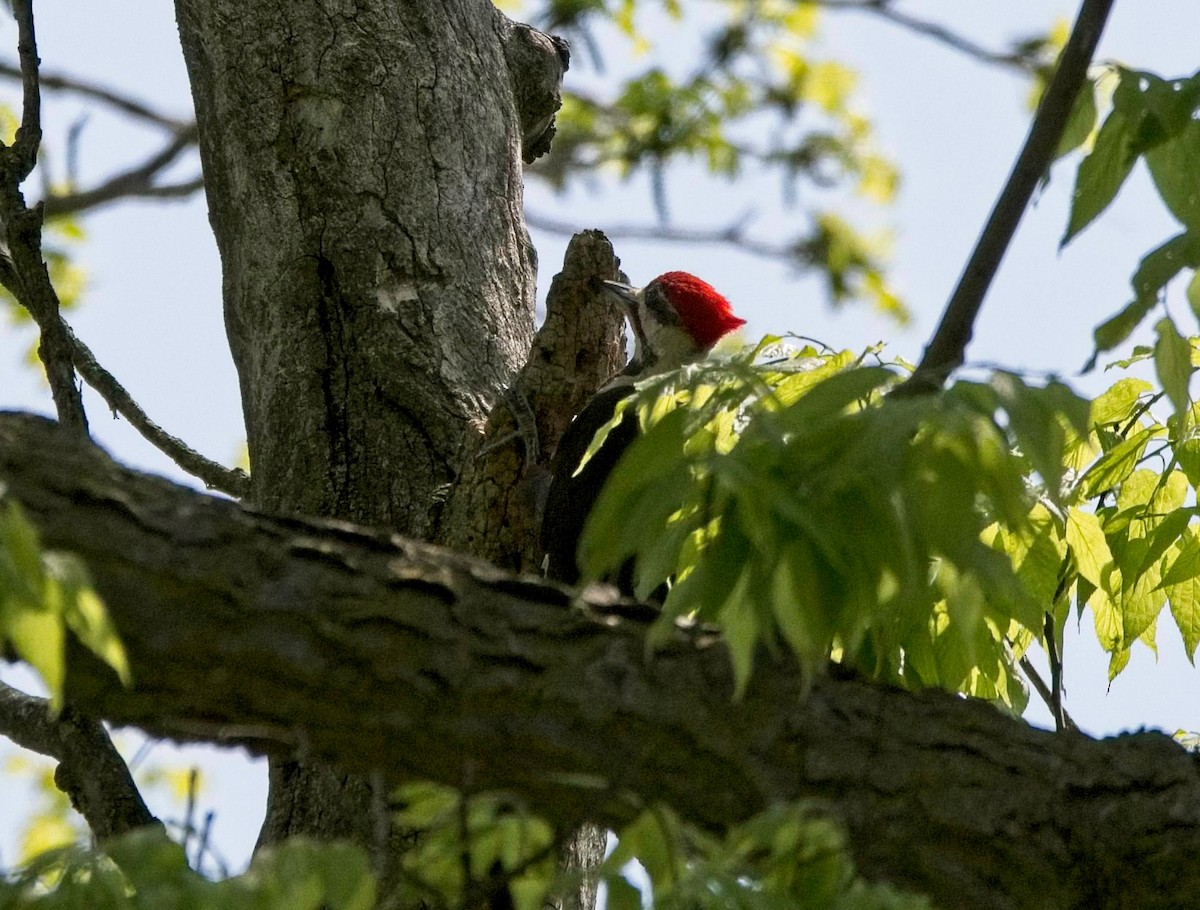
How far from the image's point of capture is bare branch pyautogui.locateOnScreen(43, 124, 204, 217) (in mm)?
7234

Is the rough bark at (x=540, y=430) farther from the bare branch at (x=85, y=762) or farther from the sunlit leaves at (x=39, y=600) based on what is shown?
the sunlit leaves at (x=39, y=600)

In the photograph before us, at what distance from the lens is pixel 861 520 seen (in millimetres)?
1672

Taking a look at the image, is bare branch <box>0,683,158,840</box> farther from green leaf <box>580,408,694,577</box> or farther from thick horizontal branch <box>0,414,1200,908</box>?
green leaf <box>580,408,694,577</box>

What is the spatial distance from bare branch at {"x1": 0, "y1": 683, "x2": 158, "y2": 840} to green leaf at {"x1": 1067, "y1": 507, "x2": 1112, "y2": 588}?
1766 mm

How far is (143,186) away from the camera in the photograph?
7.49 metres

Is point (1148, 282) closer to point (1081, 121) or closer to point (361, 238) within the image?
point (1081, 121)

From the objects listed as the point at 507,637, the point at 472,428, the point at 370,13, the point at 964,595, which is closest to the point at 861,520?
the point at 964,595

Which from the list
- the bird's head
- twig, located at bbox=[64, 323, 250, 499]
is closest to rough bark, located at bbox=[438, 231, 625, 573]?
twig, located at bbox=[64, 323, 250, 499]

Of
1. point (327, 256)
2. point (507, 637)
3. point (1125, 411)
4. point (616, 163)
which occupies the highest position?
point (616, 163)

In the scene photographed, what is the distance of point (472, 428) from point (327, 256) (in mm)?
590

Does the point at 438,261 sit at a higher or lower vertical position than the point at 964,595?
higher

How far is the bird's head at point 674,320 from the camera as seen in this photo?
5.51 metres

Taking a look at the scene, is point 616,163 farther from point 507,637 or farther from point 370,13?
point 507,637

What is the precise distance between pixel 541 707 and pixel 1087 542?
1097 millimetres
